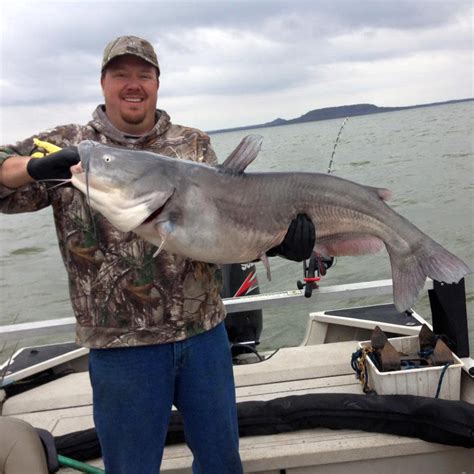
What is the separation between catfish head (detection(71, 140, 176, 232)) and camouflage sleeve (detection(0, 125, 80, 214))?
0.32 m

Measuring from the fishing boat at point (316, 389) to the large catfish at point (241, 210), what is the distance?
3.12 ft

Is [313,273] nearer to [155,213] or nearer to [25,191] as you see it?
[155,213]

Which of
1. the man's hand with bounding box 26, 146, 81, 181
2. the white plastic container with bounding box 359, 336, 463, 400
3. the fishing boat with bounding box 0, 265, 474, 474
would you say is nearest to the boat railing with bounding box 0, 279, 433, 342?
the fishing boat with bounding box 0, 265, 474, 474

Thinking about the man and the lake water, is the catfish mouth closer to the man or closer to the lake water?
the man

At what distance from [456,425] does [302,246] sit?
1.44 meters

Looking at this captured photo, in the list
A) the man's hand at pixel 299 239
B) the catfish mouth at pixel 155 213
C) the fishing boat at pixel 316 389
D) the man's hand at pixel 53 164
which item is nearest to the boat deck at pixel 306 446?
the fishing boat at pixel 316 389

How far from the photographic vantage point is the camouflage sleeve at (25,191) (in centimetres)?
236

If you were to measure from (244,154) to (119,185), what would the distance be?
1.89 feet

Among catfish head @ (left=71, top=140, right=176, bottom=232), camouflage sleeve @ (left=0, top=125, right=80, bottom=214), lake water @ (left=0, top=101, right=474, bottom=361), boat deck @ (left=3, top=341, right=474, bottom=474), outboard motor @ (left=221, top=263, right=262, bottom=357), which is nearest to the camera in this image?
catfish head @ (left=71, top=140, right=176, bottom=232)

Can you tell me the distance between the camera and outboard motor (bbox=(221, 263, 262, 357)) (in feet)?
15.5

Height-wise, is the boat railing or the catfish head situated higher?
the catfish head

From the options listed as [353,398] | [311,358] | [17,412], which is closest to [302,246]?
[353,398]

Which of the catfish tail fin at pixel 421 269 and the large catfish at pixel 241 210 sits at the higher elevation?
the large catfish at pixel 241 210

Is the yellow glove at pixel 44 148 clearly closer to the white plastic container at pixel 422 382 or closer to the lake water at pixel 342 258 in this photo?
the lake water at pixel 342 258
